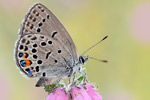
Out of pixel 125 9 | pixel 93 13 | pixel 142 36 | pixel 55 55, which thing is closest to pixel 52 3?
pixel 93 13

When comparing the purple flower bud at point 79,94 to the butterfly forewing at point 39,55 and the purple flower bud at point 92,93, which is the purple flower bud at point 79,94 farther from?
the butterfly forewing at point 39,55

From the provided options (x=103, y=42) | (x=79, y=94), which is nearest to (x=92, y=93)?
(x=79, y=94)

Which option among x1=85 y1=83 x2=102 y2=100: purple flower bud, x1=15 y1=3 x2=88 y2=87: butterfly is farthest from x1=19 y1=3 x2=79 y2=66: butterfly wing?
x1=85 y1=83 x2=102 y2=100: purple flower bud

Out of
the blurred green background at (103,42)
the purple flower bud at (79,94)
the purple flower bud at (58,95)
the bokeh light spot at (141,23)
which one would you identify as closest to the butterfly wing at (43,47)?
the purple flower bud at (58,95)

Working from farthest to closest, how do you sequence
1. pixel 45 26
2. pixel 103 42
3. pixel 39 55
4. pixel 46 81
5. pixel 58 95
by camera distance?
1. pixel 103 42
2. pixel 39 55
3. pixel 45 26
4. pixel 46 81
5. pixel 58 95

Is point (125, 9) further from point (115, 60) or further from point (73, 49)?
point (73, 49)

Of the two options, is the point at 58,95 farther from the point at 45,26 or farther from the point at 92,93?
the point at 45,26

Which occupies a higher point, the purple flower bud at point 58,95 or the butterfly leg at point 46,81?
the butterfly leg at point 46,81
